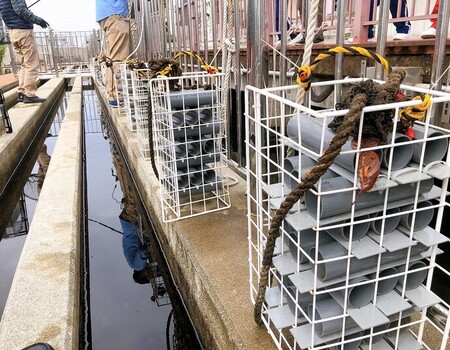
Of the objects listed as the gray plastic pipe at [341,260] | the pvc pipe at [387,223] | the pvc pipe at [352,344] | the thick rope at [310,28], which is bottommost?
the pvc pipe at [352,344]

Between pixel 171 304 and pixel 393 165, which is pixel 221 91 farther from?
pixel 393 165

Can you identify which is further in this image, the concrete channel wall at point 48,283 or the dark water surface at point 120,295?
the dark water surface at point 120,295

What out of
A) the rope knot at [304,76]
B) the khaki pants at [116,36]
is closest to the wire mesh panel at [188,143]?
the rope knot at [304,76]

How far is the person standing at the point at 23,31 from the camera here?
578cm

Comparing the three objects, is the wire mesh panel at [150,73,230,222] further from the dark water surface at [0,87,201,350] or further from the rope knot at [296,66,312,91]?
the rope knot at [296,66,312,91]

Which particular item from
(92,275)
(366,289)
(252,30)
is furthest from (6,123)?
(366,289)

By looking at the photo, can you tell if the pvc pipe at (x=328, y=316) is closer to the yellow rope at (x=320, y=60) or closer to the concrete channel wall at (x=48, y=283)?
the yellow rope at (x=320, y=60)

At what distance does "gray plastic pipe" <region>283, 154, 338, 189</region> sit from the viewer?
1.00 meters

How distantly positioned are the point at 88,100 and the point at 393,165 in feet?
36.7

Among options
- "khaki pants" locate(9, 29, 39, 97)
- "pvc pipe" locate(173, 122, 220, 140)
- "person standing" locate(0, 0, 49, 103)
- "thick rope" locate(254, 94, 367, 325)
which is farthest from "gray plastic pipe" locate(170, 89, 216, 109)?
"khaki pants" locate(9, 29, 39, 97)

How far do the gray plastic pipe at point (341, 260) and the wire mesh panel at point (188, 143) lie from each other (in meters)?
1.31

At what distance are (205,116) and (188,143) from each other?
0.19 m

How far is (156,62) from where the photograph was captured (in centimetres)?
232

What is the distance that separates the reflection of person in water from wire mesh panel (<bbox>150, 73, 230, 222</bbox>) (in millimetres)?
468
